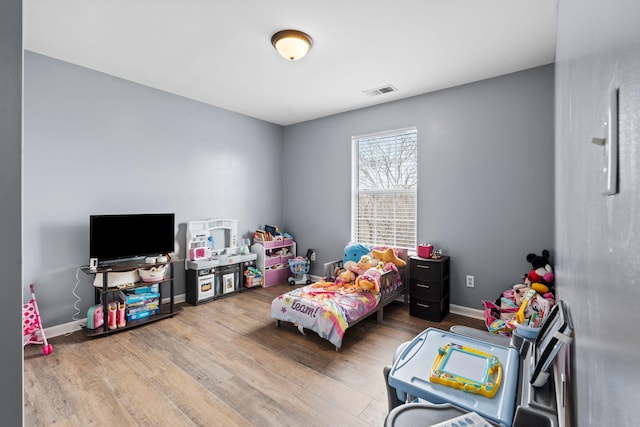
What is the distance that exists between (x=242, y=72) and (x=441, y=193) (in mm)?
2780

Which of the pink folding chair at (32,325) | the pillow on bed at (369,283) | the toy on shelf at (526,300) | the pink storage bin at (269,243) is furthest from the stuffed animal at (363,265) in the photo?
the pink folding chair at (32,325)

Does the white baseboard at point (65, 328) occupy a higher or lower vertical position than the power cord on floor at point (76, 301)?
lower

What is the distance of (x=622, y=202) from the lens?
37cm

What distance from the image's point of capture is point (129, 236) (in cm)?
329

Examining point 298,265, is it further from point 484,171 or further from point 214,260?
point 484,171

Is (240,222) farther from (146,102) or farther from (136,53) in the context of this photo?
(136,53)

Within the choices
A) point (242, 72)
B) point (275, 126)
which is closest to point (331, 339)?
point (242, 72)

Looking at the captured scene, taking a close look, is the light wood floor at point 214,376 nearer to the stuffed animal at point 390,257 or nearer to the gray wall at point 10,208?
the stuffed animal at point 390,257

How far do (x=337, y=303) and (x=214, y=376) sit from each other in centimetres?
126

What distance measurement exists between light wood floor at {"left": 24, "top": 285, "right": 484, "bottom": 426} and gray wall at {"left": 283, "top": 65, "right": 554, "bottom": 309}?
783mm

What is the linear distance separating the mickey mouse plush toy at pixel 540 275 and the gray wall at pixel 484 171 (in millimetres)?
184

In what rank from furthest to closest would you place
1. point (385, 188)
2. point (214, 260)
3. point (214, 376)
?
point (385, 188)
point (214, 260)
point (214, 376)

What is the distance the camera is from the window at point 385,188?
3994mm

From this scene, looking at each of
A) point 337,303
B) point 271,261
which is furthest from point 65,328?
point 337,303
